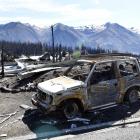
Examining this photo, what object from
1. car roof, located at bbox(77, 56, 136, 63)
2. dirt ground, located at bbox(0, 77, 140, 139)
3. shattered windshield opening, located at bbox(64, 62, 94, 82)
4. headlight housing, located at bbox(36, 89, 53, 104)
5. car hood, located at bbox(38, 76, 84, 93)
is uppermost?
car roof, located at bbox(77, 56, 136, 63)

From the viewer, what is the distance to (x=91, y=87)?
1388cm

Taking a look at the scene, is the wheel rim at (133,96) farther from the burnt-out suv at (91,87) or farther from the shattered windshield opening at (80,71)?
the shattered windshield opening at (80,71)

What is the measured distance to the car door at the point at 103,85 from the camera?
13.9m

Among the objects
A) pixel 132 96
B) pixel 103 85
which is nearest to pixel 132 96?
pixel 132 96

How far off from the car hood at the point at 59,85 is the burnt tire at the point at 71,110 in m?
0.51

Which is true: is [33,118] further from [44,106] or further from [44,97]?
[44,97]

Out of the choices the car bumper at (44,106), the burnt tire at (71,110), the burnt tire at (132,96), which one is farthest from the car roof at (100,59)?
the car bumper at (44,106)

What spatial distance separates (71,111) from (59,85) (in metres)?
0.93

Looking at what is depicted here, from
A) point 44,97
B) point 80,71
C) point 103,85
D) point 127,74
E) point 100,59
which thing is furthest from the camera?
point 80,71

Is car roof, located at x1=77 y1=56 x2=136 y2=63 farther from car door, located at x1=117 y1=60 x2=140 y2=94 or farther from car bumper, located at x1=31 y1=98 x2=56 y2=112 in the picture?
car bumper, located at x1=31 y1=98 x2=56 y2=112

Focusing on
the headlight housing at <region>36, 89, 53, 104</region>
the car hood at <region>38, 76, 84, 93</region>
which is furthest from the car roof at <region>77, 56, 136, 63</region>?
the headlight housing at <region>36, 89, 53, 104</region>

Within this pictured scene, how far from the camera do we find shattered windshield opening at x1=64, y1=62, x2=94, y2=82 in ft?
47.1

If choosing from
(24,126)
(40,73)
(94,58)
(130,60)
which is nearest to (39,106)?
(24,126)

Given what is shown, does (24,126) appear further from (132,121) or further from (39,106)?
(132,121)
